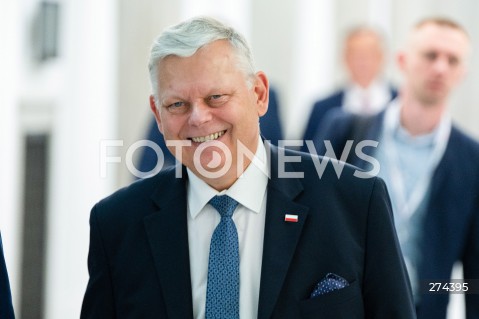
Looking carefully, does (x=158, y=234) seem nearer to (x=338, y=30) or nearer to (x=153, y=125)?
(x=153, y=125)

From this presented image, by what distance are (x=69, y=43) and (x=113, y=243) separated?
13.1 ft

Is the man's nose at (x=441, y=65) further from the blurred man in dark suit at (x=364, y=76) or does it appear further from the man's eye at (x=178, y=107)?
the man's eye at (x=178, y=107)

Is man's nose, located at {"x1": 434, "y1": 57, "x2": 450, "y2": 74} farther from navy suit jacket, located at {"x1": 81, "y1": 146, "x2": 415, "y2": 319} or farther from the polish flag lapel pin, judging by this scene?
the polish flag lapel pin

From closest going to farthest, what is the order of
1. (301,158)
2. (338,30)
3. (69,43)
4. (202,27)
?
(202,27), (301,158), (69,43), (338,30)

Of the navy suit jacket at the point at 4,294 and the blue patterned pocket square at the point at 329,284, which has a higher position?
the blue patterned pocket square at the point at 329,284

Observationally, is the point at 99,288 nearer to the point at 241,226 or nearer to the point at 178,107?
the point at 241,226

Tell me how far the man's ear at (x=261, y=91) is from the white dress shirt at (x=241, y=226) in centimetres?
12

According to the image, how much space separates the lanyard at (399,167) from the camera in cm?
421

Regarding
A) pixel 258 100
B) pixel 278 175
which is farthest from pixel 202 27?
pixel 278 175

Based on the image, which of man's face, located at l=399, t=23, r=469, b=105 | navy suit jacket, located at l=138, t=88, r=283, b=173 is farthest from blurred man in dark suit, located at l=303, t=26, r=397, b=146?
man's face, located at l=399, t=23, r=469, b=105

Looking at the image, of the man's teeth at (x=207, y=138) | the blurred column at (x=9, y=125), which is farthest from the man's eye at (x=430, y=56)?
the blurred column at (x=9, y=125)

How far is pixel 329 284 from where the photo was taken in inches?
107

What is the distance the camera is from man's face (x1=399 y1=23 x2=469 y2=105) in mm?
4484

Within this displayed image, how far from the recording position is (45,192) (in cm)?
683
